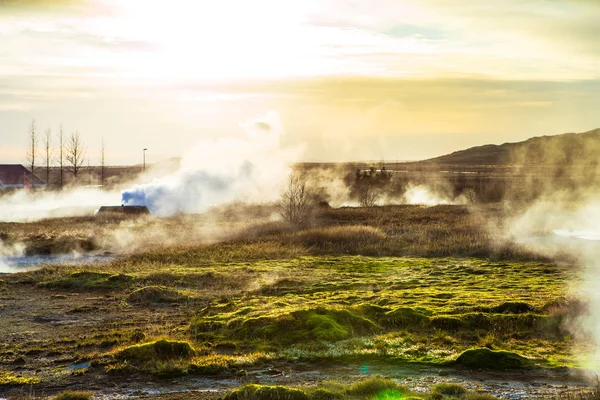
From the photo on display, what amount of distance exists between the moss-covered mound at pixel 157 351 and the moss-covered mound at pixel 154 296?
9.79m

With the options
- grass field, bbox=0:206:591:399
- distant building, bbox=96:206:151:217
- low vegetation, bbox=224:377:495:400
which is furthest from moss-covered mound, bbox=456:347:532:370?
distant building, bbox=96:206:151:217

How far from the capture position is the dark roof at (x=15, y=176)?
108 meters

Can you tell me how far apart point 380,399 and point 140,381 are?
22.1 feet

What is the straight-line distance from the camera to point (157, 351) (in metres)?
20.0

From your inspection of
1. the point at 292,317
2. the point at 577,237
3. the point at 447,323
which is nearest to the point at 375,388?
the point at 292,317

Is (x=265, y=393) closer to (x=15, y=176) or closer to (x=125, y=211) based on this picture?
(x=125, y=211)

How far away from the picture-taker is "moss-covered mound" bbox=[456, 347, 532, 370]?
751 inches

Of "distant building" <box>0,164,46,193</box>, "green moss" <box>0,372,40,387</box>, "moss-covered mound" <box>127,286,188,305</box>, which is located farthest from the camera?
"distant building" <box>0,164,46,193</box>

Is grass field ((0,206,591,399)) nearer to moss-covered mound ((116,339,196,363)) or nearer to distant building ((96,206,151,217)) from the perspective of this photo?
moss-covered mound ((116,339,196,363))

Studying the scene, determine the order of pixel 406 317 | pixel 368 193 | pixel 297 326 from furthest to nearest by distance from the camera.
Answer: pixel 368 193 < pixel 406 317 < pixel 297 326

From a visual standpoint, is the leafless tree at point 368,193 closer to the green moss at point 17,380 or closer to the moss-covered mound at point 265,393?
the green moss at point 17,380

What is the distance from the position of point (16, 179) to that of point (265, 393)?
10490 cm

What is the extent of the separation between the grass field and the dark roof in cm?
6838

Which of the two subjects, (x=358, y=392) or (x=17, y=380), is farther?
(x=17, y=380)
